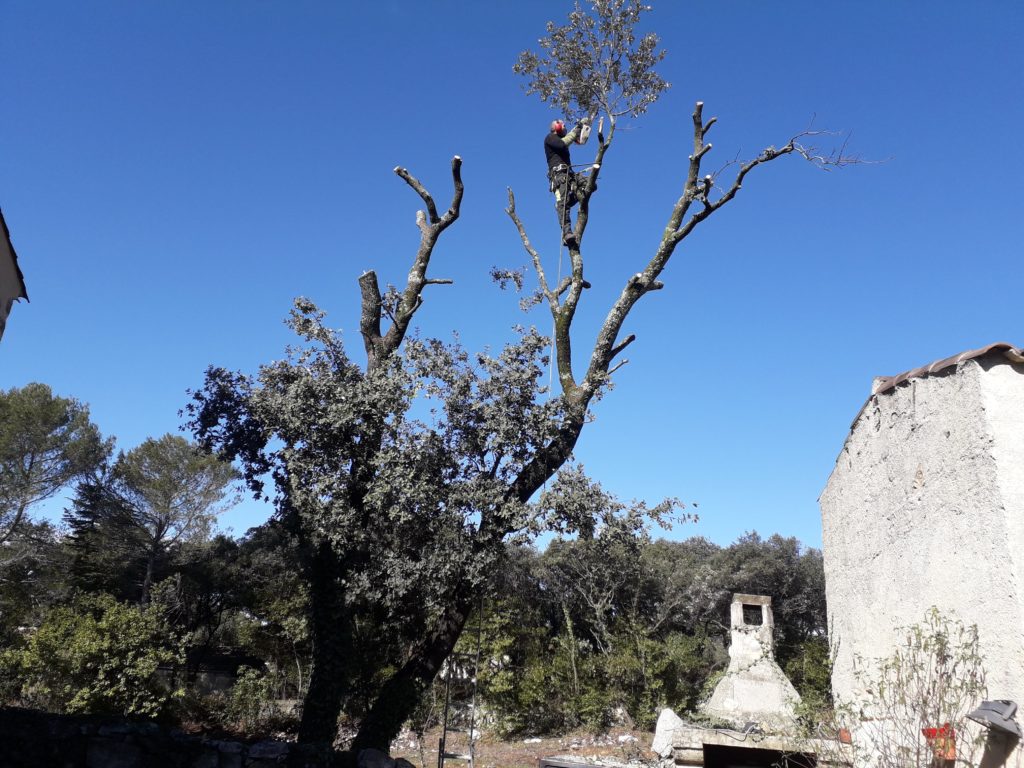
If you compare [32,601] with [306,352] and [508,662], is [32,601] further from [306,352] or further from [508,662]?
[306,352]

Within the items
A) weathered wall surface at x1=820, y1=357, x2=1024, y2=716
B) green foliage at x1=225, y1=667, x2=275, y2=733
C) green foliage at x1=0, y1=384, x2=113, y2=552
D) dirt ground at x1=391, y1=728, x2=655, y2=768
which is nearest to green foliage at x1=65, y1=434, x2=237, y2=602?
green foliage at x1=0, y1=384, x2=113, y2=552

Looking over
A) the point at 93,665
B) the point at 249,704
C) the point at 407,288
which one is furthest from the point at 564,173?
the point at 249,704

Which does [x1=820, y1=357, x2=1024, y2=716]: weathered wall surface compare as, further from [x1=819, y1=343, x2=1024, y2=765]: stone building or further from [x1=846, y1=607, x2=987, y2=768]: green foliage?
[x1=846, y1=607, x2=987, y2=768]: green foliage

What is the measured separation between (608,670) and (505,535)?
46.2ft

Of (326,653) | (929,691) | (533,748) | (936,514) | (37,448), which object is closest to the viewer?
(929,691)

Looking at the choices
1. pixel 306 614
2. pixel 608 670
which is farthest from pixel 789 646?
pixel 306 614

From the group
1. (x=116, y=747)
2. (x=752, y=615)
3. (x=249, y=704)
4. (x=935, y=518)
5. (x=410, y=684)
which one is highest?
(x=935, y=518)

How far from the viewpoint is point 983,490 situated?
5.01 meters

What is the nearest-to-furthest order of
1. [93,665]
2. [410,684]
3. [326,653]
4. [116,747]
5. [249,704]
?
[116,747] → [410,684] → [326,653] → [93,665] → [249,704]

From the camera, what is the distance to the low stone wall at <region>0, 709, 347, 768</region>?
6672 mm

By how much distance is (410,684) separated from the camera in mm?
9234

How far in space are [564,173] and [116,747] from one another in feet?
31.8

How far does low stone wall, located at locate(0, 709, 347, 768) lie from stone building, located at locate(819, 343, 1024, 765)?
231 inches

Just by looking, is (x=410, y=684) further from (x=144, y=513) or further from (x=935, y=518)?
(x=144, y=513)
